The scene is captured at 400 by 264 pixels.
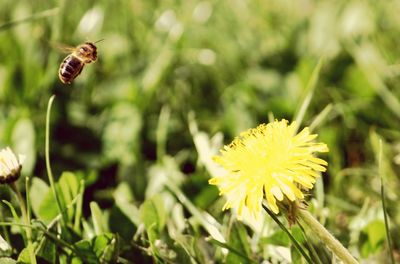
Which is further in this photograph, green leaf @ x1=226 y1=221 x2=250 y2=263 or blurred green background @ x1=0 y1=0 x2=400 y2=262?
blurred green background @ x1=0 y1=0 x2=400 y2=262

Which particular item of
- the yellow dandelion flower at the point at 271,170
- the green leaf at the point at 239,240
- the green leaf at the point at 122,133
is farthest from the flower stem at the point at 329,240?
the green leaf at the point at 122,133

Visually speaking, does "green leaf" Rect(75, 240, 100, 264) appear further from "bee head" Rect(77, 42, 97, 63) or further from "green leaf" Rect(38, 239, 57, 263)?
"bee head" Rect(77, 42, 97, 63)

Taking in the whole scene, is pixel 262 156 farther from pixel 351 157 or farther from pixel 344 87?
pixel 344 87

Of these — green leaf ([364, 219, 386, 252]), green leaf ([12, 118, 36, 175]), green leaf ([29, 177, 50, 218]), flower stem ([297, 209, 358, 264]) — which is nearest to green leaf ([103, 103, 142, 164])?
green leaf ([12, 118, 36, 175])

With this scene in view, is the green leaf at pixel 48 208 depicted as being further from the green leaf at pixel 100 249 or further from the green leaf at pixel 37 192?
the green leaf at pixel 100 249

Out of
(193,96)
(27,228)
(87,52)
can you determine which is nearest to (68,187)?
(27,228)

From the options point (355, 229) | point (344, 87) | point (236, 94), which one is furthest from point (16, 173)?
point (344, 87)
